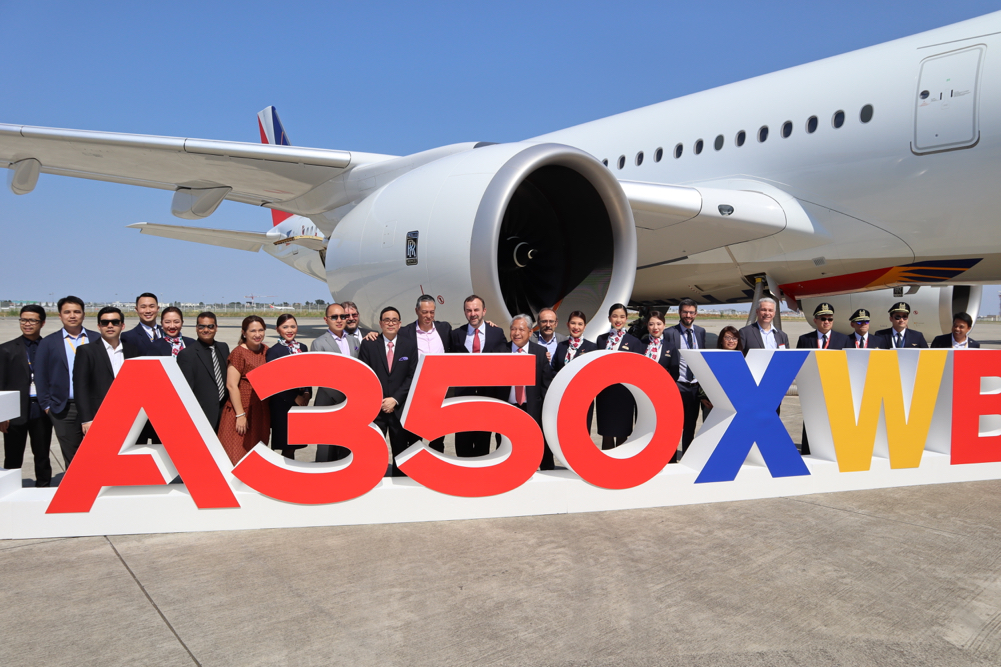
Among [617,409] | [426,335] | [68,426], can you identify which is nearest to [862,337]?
[617,409]

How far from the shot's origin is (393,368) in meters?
3.99

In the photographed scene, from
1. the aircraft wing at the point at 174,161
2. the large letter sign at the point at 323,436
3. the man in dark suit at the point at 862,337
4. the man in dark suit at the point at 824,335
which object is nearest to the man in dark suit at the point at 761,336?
the man in dark suit at the point at 824,335

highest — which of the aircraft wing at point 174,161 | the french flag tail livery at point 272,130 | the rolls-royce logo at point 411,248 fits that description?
the french flag tail livery at point 272,130

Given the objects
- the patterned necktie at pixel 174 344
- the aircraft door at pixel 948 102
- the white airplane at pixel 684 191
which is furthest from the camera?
the aircraft door at pixel 948 102

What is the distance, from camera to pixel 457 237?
455cm

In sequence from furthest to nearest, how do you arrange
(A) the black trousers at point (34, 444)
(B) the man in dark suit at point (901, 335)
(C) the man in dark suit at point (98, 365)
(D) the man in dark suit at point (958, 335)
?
1. (B) the man in dark suit at point (901, 335)
2. (D) the man in dark suit at point (958, 335)
3. (A) the black trousers at point (34, 444)
4. (C) the man in dark suit at point (98, 365)

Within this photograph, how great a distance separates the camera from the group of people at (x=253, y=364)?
12.1ft

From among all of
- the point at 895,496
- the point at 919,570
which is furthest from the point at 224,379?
the point at 895,496

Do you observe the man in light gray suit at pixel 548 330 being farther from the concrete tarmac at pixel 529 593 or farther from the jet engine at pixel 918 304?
the jet engine at pixel 918 304

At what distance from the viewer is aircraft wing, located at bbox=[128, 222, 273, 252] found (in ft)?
46.3

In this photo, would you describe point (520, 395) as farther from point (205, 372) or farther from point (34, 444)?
point (34, 444)

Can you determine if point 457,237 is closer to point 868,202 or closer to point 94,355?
point 94,355

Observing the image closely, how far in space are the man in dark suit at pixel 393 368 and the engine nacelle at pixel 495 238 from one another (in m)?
0.72

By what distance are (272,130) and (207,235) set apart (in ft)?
9.00
